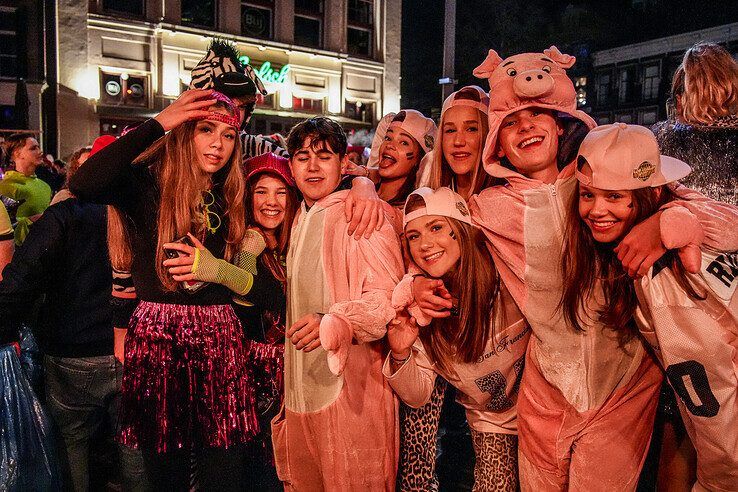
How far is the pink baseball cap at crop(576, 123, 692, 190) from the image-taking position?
6.72 feet

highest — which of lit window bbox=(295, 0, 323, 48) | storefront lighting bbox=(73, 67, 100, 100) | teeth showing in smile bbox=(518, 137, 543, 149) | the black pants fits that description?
lit window bbox=(295, 0, 323, 48)

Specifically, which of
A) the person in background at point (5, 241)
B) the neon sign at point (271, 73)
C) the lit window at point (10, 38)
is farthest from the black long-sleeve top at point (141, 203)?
the neon sign at point (271, 73)

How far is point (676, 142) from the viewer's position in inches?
117

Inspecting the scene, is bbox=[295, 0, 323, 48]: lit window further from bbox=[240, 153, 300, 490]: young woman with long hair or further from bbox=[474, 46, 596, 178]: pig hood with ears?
bbox=[474, 46, 596, 178]: pig hood with ears

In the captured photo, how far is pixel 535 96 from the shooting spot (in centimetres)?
250

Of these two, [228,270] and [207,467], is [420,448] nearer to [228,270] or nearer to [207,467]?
[207,467]

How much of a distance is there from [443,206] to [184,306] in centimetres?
129

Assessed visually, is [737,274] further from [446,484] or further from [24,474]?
[24,474]

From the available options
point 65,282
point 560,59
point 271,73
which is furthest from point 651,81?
point 65,282

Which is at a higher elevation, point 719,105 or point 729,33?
point 729,33

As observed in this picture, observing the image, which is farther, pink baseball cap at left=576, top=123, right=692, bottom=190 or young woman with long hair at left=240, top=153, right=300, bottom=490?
young woman with long hair at left=240, top=153, right=300, bottom=490

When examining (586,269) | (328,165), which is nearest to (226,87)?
(328,165)

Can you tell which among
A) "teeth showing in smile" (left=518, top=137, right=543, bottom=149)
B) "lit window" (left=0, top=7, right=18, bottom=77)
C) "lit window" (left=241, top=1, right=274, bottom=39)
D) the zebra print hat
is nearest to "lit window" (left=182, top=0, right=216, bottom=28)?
"lit window" (left=241, top=1, right=274, bottom=39)

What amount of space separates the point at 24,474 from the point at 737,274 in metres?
3.44
